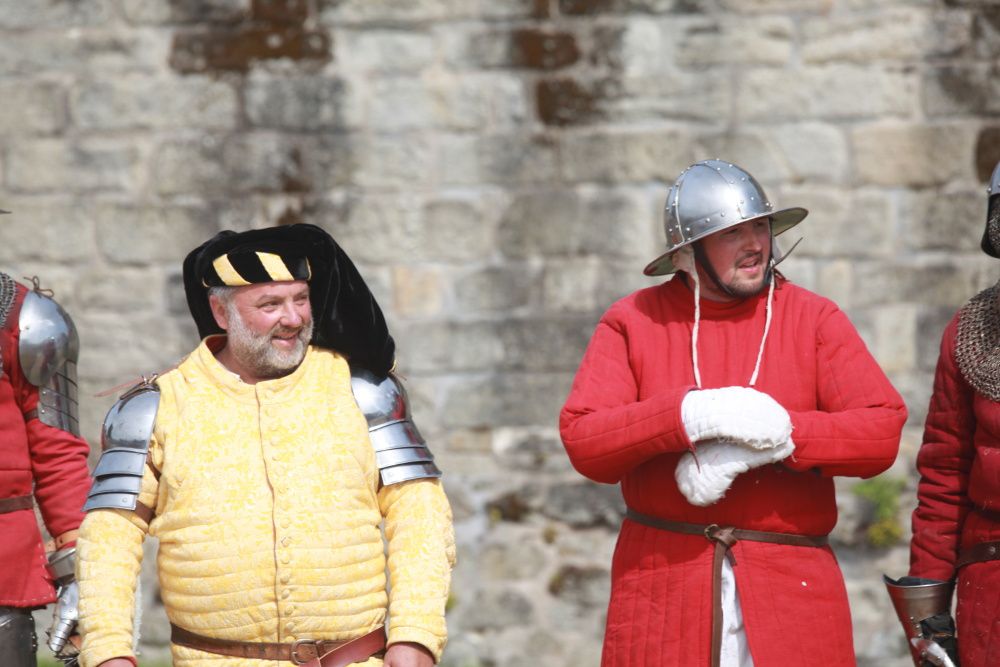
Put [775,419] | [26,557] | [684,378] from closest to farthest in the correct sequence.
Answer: [775,419]
[684,378]
[26,557]

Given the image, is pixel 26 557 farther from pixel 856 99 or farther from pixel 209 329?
pixel 856 99

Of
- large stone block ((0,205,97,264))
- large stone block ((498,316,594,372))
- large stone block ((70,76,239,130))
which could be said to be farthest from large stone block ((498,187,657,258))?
large stone block ((0,205,97,264))

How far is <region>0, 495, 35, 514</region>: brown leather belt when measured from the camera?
3996mm

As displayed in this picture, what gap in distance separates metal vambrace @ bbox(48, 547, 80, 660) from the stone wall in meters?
2.23

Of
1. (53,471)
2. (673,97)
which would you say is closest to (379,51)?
(673,97)

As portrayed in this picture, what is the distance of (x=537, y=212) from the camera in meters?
6.07

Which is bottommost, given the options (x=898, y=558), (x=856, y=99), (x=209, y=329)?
(x=898, y=558)

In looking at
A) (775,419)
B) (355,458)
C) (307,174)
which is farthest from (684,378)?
(307,174)

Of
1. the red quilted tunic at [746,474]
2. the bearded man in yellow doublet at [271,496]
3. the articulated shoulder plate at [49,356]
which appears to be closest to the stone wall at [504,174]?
the articulated shoulder plate at [49,356]

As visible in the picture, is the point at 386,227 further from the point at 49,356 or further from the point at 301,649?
the point at 301,649

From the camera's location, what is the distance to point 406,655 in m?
3.42

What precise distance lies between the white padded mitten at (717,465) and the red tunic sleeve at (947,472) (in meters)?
0.55

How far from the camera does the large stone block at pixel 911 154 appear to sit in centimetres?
594

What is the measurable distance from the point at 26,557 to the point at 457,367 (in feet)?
8.03
